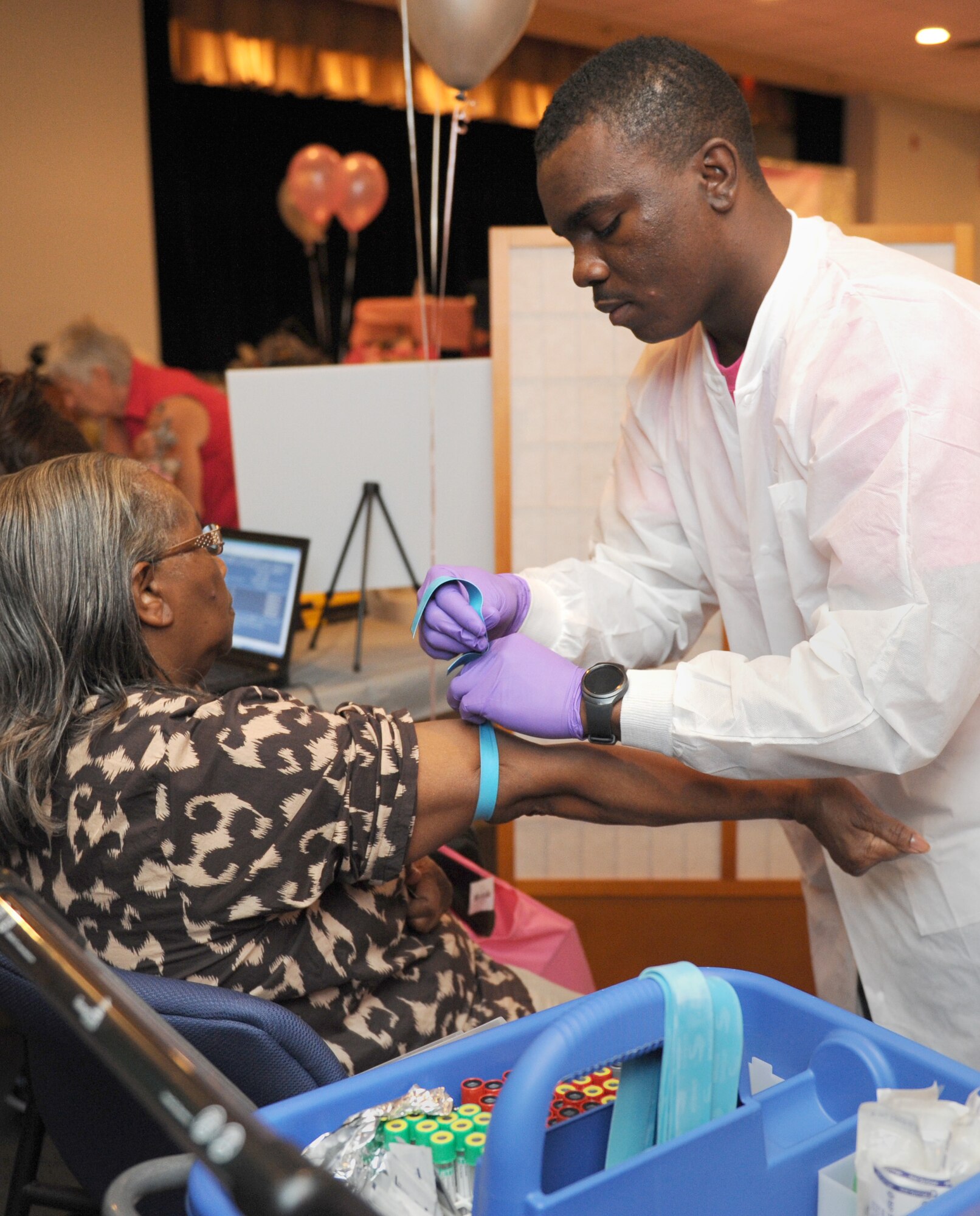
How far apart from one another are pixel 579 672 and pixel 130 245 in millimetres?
5718

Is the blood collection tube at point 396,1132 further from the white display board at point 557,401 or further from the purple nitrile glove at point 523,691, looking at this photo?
the white display board at point 557,401

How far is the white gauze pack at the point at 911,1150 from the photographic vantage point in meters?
0.67

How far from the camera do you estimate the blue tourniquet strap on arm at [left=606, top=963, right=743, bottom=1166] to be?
2.43 ft

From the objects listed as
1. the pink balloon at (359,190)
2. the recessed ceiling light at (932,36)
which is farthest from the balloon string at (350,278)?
the recessed ceiling light at (932,36)

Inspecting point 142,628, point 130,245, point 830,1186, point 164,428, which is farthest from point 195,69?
point 830,1186

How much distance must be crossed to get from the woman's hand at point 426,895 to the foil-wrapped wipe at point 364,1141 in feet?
1.75

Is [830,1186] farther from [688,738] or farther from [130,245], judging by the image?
[130,245]

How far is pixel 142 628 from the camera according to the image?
1181 mm

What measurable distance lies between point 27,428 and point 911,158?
8868 millimetres

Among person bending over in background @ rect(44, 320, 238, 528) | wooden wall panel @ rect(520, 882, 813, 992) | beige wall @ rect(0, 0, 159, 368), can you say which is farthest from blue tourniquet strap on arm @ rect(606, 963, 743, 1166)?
beige wall @ rect(0, 0, 159, 368)

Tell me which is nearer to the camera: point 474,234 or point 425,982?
point 425,982

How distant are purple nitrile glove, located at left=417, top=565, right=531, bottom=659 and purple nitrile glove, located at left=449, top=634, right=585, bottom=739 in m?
0.04

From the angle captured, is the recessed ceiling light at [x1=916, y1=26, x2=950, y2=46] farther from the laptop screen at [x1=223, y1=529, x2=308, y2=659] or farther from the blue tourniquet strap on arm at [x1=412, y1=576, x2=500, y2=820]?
the blue tourniquet strap on arm at [x1=412, y1=576, x2=500, y2=820]

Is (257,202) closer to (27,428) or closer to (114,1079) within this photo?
(27,428)
